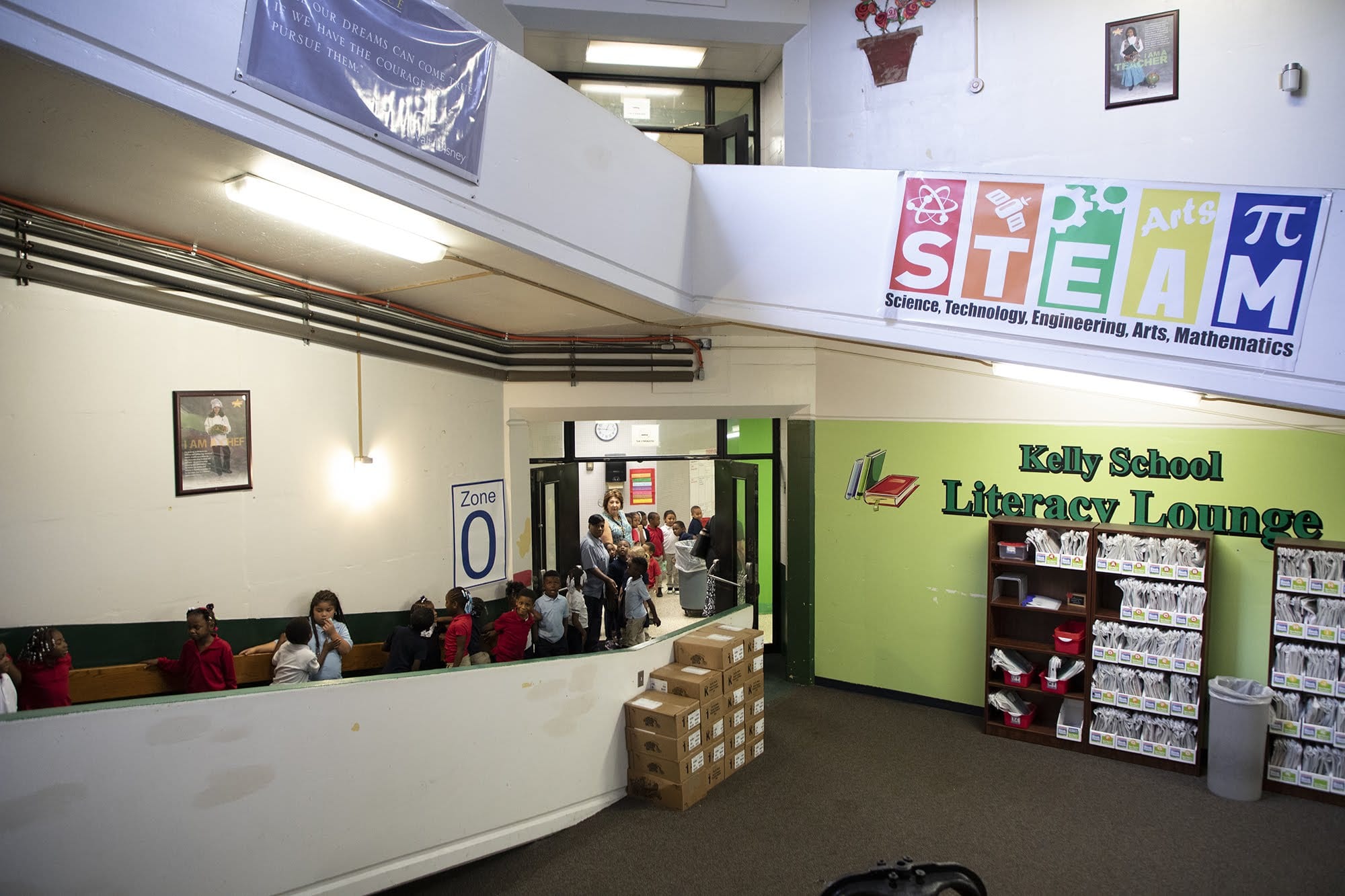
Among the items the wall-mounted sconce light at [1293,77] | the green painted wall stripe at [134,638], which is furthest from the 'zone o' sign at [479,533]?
the wall-mounted sconce light at [1293,77]

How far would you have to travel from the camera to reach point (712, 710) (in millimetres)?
5734

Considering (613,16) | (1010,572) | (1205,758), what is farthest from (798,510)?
(613,16)

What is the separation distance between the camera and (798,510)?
8.09 metres

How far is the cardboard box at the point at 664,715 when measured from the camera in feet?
17.5

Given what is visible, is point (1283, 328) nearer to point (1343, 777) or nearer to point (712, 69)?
point (1343, 777)

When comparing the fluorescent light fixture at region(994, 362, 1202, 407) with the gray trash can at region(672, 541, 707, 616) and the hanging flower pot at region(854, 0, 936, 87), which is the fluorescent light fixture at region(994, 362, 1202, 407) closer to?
the hanging flower pot at region(854, 0, 936, 87)

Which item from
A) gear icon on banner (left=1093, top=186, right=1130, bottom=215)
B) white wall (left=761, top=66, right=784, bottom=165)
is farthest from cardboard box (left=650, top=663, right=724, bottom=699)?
white wall (left=761, top=66, right=784, bottom=165)

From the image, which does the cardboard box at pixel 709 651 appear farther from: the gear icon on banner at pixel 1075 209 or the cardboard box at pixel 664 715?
the gear icon on banner at pixel 1075 209

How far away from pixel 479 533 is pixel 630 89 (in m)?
4.79

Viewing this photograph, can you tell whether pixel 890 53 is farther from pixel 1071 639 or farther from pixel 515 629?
pixel 515 629

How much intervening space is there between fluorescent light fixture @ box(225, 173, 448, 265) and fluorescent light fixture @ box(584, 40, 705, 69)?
4.56 metres

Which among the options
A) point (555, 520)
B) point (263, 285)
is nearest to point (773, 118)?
point (555, 520)

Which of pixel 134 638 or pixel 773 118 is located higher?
pixel 773 118

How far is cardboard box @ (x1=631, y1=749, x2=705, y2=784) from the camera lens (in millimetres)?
5406
